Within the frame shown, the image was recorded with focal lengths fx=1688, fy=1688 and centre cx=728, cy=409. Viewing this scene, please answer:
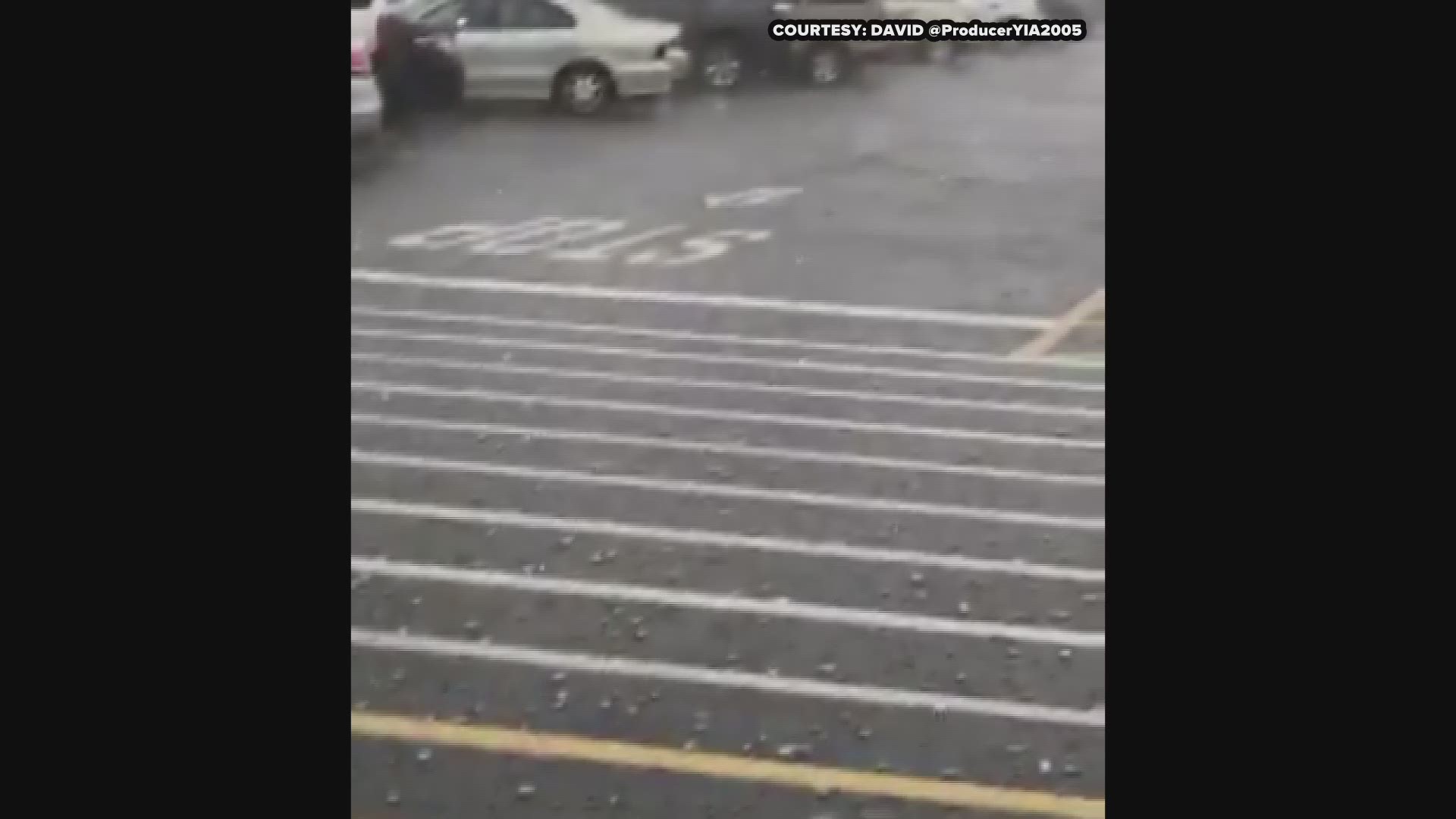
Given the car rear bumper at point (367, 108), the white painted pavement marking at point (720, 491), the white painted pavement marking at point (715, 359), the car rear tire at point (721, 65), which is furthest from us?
the car rear tire at point (721, 65)

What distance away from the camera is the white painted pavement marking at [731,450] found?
4.17 meters

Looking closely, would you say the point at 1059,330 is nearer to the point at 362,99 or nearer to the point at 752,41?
the point at 752,41

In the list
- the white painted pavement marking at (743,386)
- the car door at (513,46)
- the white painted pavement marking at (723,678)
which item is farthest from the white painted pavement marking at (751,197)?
the white painted pavement marking at (723,678)

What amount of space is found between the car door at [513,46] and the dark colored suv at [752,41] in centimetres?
39

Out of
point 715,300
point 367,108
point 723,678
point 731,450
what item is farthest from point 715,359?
point 723,678

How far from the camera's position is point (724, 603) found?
11.2 feet

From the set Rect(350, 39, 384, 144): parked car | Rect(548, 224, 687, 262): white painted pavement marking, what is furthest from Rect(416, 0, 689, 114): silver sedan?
Rect(350, 39, 384, 144): parked car

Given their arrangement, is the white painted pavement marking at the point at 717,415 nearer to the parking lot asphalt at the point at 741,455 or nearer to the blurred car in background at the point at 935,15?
the parking lot asphalt at the point at 741,455

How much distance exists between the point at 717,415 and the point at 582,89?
3256 mm

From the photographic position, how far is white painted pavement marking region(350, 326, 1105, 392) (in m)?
5.09

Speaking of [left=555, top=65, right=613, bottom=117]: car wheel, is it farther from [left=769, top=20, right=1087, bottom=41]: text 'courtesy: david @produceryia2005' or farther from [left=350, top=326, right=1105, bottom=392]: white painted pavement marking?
[left=350, top=326, right=1105, bottom=392]: white painted pavement marking
